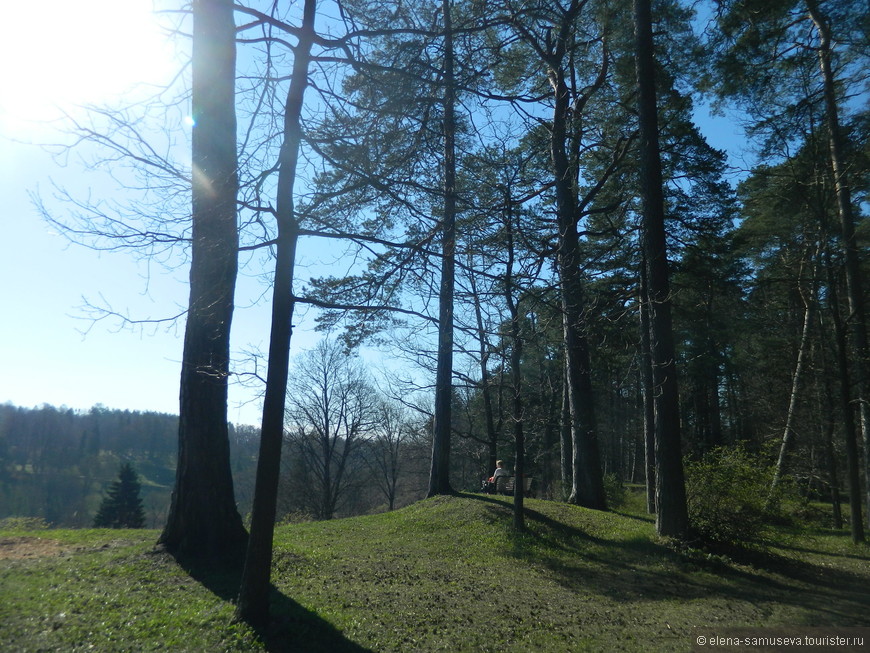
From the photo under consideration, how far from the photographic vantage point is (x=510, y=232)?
6.93 meters

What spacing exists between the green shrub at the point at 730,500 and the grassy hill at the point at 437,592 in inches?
19.6

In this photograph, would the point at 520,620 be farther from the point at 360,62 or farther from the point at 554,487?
the point at 554,487

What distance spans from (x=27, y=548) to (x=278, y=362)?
525cm

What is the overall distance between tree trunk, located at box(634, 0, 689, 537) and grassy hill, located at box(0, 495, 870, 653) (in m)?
0.71

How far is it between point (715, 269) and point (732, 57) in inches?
233

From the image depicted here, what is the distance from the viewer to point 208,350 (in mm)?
7668

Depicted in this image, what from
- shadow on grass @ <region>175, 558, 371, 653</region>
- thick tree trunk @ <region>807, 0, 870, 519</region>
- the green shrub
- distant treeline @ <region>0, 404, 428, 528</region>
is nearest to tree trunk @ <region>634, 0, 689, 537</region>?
the green shrub

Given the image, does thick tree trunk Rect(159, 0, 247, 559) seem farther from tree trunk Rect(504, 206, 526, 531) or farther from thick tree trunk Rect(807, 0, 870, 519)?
thick tree trunk Rect(807, 0, 870, 519)

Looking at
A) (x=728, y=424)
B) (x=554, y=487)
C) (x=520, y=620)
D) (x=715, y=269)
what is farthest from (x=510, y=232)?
(x=728, y=424)

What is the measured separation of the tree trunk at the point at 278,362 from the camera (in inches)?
205

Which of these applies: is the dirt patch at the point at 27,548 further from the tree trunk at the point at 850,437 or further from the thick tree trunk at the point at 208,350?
the tree trunk at the point at 850,437

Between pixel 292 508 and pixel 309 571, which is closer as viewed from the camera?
pixel 309 571

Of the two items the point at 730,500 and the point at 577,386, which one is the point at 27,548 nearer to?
the point at 730,500

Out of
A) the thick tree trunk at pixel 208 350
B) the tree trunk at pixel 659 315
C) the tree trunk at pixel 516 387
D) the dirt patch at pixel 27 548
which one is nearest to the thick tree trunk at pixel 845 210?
the tree trunk at pixel 659 315
